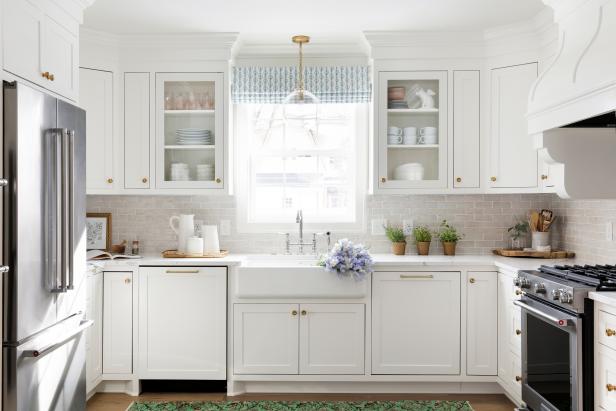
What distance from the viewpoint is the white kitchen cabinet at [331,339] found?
12.7ft

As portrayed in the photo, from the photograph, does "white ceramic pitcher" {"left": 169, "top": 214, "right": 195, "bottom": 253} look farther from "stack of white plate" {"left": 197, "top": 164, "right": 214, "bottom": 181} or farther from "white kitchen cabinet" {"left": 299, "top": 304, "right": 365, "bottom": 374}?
"white kitchen cabinet" {"left": 299, "top": 304, "right": 365, "bottom": 374}

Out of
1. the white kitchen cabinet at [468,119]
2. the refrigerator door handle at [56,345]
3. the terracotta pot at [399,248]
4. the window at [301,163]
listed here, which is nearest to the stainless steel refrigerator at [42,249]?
the refrigerator door handle at [56,345]

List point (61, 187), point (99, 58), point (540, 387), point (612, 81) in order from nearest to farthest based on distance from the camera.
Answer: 1. point (612, 81)
2. point (61, 187)
3. point (540, 387)
4. point (99, 58)

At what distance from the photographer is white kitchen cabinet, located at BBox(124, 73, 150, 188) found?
13.5 feet

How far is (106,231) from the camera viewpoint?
4.41 metres

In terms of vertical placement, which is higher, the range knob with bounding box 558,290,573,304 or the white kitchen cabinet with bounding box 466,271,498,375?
the range knob with bounding box 558,290,573,304

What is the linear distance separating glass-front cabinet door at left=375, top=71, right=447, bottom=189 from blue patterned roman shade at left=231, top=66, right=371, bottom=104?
27 centimetres

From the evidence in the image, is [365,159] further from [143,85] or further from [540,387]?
[540,387]

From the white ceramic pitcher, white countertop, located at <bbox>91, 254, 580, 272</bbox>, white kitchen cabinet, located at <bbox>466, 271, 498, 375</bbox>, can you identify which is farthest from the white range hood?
the white ceramic pitcher

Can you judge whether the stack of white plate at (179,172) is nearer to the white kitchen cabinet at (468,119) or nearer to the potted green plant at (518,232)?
the white kitchen cabinet at (468,119)

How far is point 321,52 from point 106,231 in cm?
207

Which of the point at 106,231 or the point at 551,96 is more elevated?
the point at 551,96

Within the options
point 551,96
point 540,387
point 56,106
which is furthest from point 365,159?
point 56,106

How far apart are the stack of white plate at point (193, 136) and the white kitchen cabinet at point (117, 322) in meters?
0.99
